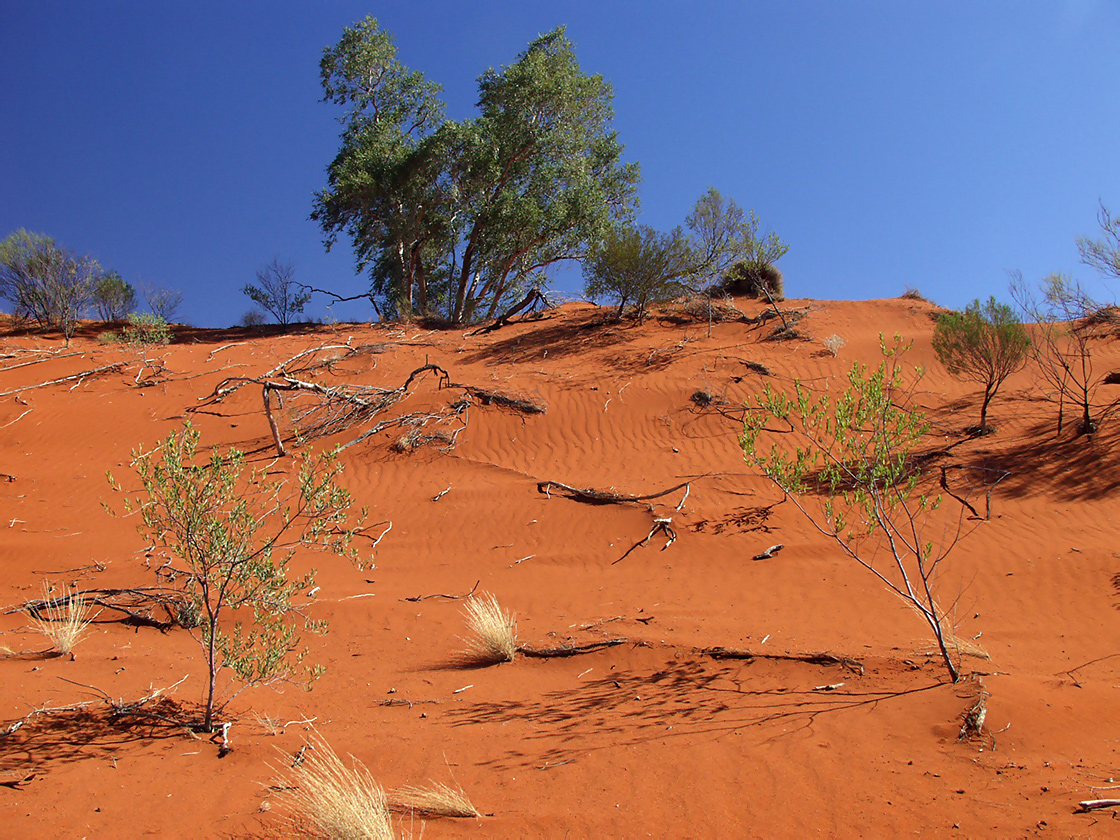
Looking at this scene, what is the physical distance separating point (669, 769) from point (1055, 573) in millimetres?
6141

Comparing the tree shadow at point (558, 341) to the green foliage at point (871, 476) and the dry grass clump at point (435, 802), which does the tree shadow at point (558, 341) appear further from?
the dry grass clump at point (435, 802)

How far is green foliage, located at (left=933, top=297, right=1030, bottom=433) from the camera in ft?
38.0

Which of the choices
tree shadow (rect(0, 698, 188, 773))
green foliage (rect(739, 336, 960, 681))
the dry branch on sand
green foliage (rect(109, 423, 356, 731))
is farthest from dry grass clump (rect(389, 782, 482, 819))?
the dry branch on sand

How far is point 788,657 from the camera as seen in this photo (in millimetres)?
5027

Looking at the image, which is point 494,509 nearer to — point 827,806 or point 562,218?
point 827,806

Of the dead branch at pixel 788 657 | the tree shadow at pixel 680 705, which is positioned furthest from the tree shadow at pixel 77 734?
the dead branch at pixel 788 657

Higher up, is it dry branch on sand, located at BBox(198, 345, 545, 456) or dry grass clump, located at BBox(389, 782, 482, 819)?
dry branch on sand, located at BBox(198, 345, 545, 456)

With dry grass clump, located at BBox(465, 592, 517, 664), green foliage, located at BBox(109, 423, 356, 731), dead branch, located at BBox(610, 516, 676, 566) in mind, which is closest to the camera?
green foliage, located at BBox(109, 423, 356, 731)

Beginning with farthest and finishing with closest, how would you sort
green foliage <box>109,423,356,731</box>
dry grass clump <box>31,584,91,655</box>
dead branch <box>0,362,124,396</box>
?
1. dead branch <box>0,362,124,396</box>
2. dry grass clump <box>31,584,91,655</box>
3. green foliage <box>109,423,356,731</box>

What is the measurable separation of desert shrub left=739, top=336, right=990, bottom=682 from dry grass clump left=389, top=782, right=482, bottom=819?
2.69 metres

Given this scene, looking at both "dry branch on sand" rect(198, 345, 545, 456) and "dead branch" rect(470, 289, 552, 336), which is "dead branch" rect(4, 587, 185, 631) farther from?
"dead branch" rect(470, 289, 552, 336)

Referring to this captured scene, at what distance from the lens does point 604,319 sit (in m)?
17.9

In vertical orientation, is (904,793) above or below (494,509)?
below

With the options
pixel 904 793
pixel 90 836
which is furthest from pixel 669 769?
pixel 90 836
